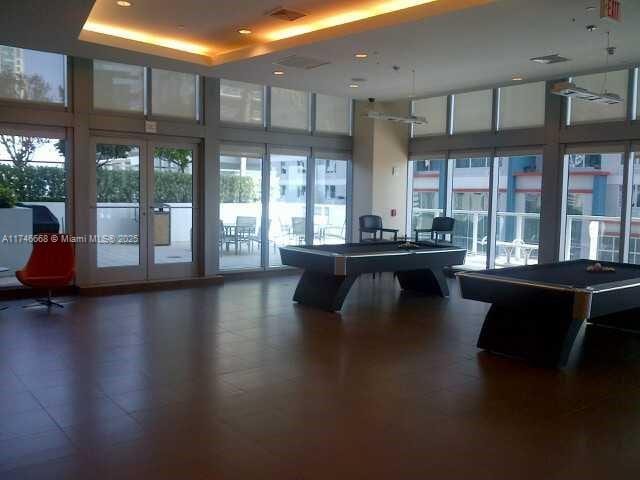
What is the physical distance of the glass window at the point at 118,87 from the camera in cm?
853

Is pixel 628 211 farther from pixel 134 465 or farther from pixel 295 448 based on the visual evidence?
pixel 134 465

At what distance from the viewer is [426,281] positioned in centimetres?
881

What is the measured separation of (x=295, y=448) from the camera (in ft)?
11.5

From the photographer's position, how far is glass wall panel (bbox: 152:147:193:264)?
923cm

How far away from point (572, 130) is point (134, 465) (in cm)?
810

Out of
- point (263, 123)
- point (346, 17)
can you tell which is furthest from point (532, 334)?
point (263, 123)

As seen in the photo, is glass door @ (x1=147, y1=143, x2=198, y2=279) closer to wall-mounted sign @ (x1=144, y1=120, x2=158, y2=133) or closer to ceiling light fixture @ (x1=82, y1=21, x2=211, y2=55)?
wall-mounted sign @ (x1=144, y1=120, x2=158, y2=133)

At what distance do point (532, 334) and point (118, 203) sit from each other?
6.23 meters

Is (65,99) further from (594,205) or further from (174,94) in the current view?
(594,205)

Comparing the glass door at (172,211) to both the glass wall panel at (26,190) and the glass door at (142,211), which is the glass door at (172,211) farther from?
the glass wall panel at (26,190)

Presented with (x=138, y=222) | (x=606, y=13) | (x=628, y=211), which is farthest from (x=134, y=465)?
(x=628, y=211)

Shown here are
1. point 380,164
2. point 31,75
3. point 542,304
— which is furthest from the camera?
point 380,164

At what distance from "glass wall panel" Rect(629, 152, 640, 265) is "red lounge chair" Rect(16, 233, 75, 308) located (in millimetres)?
7812

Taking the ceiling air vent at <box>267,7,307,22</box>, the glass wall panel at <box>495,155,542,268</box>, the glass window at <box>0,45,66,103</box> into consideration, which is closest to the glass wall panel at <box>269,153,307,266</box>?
the glass wall panel at <box>495,155,542,268</box>
